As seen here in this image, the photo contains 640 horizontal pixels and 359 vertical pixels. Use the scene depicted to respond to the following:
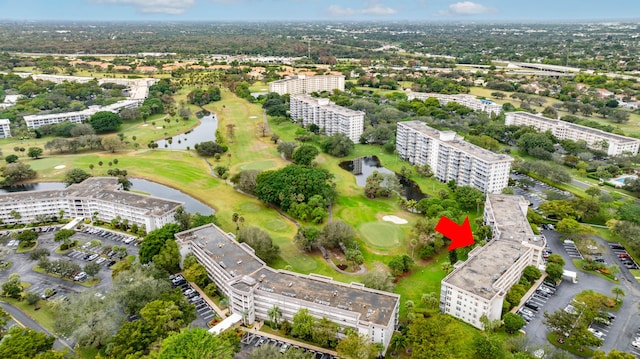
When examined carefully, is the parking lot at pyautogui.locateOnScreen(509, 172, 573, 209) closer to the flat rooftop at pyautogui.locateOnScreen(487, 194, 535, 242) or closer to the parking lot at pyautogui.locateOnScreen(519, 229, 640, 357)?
the flat rooftop at pyautogui.locateOnScreen(487, 194, 535, 242)

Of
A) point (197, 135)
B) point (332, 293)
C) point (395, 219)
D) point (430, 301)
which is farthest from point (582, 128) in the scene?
point (197, 135)

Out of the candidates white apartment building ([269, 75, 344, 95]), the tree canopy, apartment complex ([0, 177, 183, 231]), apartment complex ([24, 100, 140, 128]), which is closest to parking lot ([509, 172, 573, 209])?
apartment complex ([0, 177, 183, 231])

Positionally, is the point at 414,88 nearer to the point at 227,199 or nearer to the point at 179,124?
the point at 179,124

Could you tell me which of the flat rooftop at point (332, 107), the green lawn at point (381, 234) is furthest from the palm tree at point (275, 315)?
the flat rooftop at point (332, 107)

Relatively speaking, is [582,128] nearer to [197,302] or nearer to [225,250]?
[225,250]

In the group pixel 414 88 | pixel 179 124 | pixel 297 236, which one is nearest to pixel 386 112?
pixel 414 88
